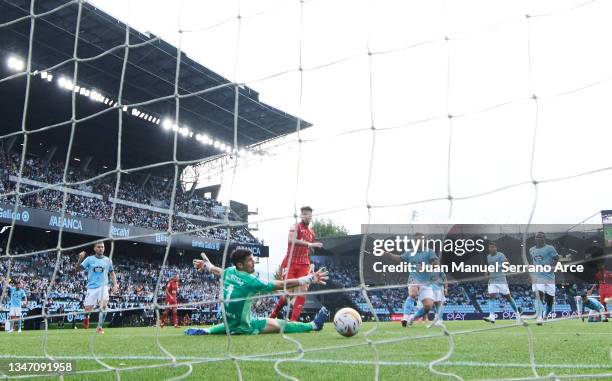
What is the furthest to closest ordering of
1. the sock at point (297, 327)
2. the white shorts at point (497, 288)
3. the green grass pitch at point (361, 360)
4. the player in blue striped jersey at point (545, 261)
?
the white shorts at point (497, 288)
the player in blue striped jersey at point (545, 261)
the sock at point (297, 327)
the green grass pitch at point (361, 360)

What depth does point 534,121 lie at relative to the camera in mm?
3318

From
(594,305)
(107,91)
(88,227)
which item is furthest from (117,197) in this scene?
(594,305)

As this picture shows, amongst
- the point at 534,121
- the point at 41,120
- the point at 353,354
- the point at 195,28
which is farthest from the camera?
the point at 41,120

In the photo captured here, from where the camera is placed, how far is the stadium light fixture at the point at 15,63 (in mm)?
19852

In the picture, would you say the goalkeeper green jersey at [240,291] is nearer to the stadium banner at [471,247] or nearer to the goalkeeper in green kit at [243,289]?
the goalkeeper in green kit at [243,289]

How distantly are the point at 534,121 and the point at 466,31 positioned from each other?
0.74 meters

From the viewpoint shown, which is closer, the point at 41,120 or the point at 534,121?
the point at 534,121

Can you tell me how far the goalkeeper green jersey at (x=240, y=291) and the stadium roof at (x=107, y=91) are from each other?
422 cm

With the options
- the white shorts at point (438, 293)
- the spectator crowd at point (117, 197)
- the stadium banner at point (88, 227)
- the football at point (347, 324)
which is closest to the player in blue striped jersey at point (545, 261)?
the white shorts at point (438, 293)

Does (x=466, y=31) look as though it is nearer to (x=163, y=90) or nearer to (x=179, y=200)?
(x=163, y=90)

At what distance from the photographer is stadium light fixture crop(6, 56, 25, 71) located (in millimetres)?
19852

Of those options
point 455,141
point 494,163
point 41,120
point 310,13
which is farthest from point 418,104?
point 41,120

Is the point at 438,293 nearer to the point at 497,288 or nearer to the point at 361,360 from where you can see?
the point at 497,288

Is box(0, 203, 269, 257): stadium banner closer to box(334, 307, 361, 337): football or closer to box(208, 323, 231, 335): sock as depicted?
box(208, 323, 231, 335): sock
